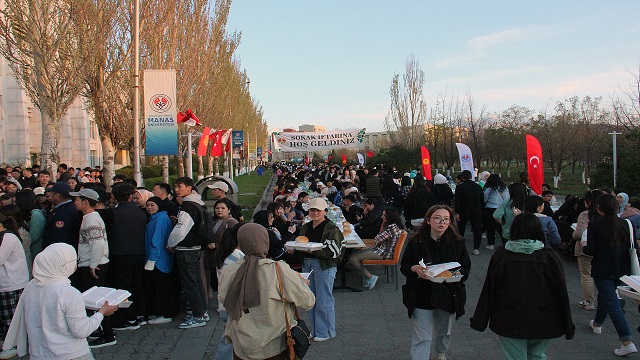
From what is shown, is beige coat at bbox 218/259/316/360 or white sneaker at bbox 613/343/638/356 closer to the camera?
Answer: beige coat at bbox 218/259/316/360

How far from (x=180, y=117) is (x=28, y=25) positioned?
628cm

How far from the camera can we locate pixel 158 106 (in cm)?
1346

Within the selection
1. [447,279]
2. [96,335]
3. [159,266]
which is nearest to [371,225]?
[159,266]

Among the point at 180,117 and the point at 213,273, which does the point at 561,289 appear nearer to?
the point at 213,273

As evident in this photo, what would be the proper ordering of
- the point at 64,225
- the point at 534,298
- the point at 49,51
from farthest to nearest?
the point at 49,51
the point at 64,225
the point at 534,298

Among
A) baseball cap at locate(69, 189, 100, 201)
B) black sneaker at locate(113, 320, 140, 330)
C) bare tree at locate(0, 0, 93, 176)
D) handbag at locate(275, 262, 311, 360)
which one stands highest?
bare tree at locate(0, 0, 93, 176)

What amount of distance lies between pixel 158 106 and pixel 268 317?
1043cm

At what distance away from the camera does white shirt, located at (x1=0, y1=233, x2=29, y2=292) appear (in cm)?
595

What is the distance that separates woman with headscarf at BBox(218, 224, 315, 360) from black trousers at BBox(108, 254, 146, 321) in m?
3.73

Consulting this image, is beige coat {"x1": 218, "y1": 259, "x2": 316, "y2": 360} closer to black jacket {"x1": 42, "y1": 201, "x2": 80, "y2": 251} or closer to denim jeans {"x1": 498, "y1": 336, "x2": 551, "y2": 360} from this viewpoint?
denim jeans {"x1": 498, "y1": 336, "x2": 551, "y2": 360}

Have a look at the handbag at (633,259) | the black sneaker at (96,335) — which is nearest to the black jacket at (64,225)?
the black sneaker at (96,335)

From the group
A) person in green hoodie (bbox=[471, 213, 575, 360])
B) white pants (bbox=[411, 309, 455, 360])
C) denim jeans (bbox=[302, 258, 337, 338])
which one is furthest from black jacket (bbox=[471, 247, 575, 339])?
denim jeans (bbox=[302, 258, 337, 338])

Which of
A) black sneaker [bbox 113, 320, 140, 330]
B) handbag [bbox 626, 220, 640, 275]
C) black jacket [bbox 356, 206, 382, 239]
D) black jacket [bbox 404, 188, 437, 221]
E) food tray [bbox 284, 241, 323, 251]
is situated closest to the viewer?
handbag [bbox 626, 220, 640, 275]

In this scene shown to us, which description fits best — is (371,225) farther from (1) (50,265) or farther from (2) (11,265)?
(1) (50,265)
